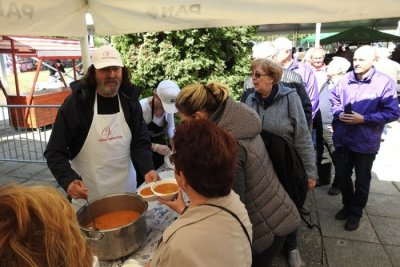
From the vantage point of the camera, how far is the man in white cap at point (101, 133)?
2174mm

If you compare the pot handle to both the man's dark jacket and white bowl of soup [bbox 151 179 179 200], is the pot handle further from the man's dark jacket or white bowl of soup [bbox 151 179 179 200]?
the man's dark jacket

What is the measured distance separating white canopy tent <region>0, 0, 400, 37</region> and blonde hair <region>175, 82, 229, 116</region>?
2.89 ft

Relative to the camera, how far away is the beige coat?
111cm

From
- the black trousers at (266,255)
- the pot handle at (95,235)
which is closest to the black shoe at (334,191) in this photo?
the black trousers at (266,255)

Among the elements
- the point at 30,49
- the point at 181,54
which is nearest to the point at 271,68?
the point at 181,54

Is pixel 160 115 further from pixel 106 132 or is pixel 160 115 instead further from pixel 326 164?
pixel 326 164

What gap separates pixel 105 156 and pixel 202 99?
3.23 ft

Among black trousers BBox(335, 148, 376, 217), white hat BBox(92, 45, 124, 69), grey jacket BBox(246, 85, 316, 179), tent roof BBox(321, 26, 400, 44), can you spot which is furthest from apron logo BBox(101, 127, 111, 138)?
Result: tent roof BBox(321, 26, 400, 44)

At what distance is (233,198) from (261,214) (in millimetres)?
570

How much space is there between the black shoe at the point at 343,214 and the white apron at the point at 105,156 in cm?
267

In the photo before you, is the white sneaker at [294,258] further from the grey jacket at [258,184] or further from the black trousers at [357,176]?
the grey jacket at [258,184]

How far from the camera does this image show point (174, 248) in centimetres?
112

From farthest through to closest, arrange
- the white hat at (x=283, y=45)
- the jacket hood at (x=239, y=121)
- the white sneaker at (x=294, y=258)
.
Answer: the white hat at (x=283, y=45) < the white sneaker at (x=294, y=258) < the jacket hood at (x=239, y=121)

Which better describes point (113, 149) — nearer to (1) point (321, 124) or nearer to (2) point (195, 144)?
(2) point (195, 144)
